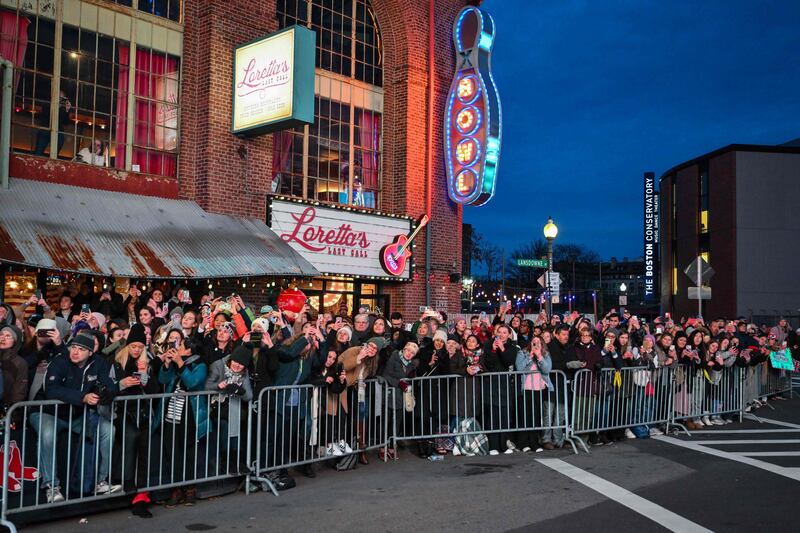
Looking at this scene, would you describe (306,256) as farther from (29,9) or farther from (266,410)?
(266,410)

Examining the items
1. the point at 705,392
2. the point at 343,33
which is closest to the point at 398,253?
the point at 343,33

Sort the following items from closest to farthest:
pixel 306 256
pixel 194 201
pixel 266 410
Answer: pixel 266 410
pixel 194 201
pixel 306 256

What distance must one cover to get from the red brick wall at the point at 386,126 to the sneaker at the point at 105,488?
9.04m

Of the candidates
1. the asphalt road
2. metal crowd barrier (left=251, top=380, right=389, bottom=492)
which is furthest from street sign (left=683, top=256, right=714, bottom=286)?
metal crowd barrier (left=251, top=380, right=389, bottom=492)

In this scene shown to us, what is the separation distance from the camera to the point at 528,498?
Result: 7879 millimetres

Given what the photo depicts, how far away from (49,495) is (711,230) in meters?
46.5

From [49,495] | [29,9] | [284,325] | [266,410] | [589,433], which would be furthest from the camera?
[29,9]

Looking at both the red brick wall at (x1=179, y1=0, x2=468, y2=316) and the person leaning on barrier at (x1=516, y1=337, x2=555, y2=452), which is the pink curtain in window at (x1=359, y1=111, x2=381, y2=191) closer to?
the red brick wall at (x1=179, y1=0, x2=468, y2=316)

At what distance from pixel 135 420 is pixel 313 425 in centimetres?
222

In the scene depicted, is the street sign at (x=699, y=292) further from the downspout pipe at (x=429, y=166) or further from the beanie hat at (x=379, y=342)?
the beanie hat at (x=379, y=342)

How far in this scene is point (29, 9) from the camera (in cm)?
1347

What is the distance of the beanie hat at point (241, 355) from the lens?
314 inches

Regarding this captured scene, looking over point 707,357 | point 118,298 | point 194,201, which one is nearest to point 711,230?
point 707,357

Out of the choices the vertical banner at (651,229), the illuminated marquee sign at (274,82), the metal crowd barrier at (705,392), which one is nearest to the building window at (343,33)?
the illuminated marquee sign at (274,82)
